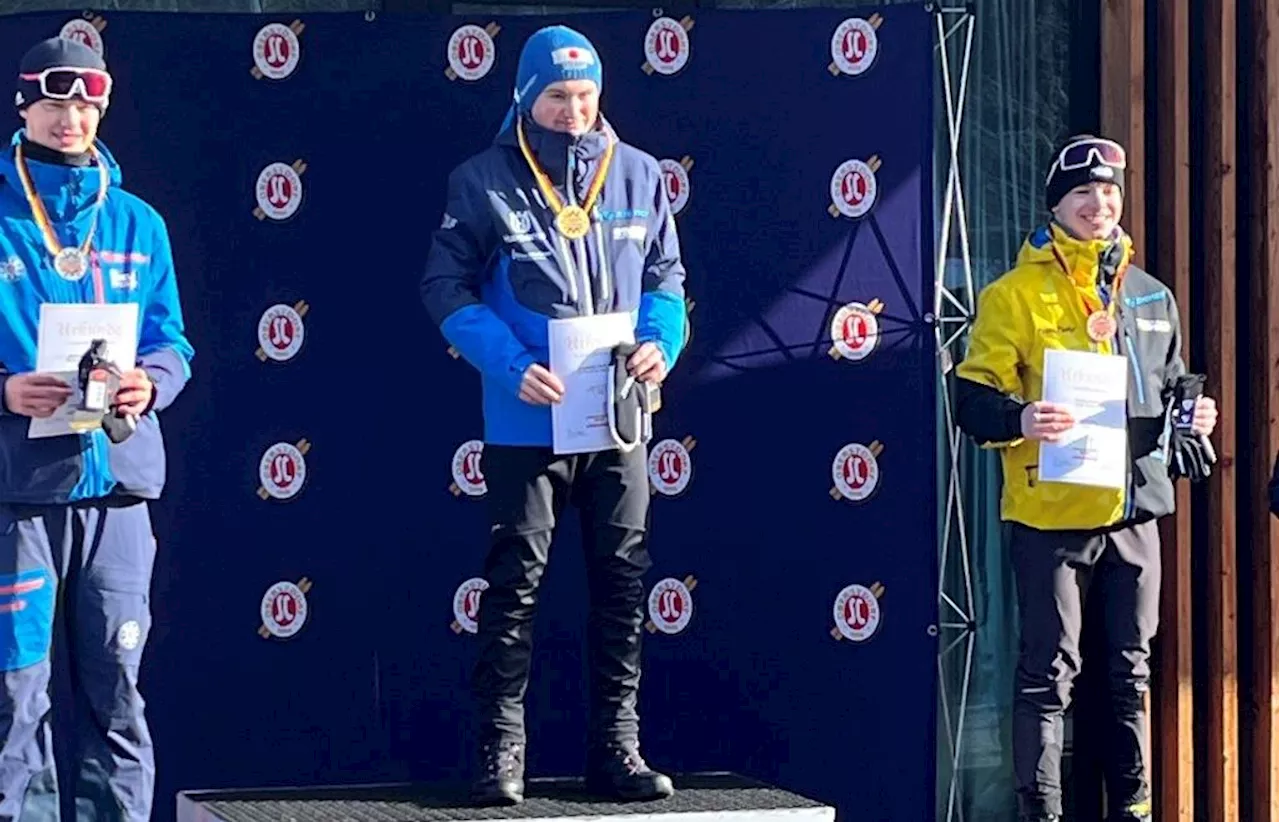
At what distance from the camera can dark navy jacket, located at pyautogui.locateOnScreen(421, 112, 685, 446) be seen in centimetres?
500

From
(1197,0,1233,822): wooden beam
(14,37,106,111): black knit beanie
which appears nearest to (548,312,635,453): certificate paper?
(14,37,106,111): black knit beanie

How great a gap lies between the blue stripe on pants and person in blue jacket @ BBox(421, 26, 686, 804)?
2.52 feet

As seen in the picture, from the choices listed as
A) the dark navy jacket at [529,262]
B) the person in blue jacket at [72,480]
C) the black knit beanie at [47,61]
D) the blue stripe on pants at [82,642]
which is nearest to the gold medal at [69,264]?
the person in blue jacket at [72,480]

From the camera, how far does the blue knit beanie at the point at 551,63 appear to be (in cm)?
500

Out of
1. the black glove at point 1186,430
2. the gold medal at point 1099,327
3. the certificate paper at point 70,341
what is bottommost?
the black glove at point 1186,430

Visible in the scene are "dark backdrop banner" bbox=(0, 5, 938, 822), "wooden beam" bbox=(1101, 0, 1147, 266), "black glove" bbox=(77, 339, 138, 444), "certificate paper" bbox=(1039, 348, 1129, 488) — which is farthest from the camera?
"wooden beam" bbox=(1101, 0, 1147, 266)

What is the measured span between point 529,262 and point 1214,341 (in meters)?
2.26

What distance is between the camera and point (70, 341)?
15.3 ft

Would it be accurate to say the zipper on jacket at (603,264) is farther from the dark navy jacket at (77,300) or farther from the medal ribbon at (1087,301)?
the medal ribbon at (1087,301)

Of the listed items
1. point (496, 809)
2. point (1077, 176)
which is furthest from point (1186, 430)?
point (496, 809)

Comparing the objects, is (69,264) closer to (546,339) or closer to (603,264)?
(546,339)

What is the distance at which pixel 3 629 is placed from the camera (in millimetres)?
4656

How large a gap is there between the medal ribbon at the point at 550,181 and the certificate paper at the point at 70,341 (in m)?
0.95

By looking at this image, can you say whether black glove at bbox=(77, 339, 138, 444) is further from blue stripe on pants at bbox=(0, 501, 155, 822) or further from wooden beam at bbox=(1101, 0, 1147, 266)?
wooden beam at bbox=(1101, 0, 1147, 266)
